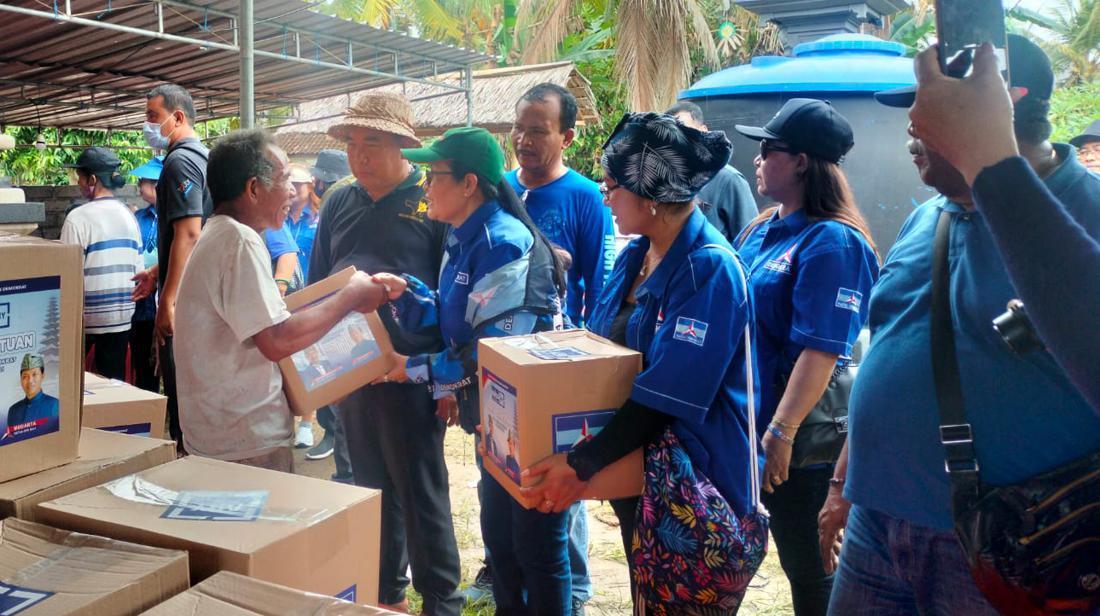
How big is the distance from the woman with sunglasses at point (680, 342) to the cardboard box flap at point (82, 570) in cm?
107

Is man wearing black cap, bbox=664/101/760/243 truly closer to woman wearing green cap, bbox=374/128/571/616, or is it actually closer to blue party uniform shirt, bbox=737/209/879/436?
blue party uniform shirt, bbox=737/209/879/436

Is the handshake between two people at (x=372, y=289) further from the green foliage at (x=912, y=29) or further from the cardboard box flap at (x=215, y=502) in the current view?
the green foliage at (x=912, y=29)

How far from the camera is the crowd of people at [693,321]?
1435 mm

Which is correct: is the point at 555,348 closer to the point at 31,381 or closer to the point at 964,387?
the point at 964,387

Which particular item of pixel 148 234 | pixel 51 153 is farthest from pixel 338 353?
pixel 51 153

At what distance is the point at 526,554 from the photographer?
101 inches

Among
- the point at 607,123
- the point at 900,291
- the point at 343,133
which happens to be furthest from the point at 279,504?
the point at 607,123

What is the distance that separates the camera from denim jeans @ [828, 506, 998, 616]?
60.1 inches

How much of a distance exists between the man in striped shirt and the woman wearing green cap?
2.98 meters

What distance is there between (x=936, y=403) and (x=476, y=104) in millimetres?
11387

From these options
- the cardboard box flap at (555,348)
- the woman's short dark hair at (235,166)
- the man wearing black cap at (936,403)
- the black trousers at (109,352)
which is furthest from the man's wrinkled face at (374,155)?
the black trousers at (109,352)

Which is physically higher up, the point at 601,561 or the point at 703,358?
the point at 703,358

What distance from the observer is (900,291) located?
172 centimetres

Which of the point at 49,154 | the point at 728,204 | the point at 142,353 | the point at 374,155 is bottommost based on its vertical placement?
the point at 142,353
